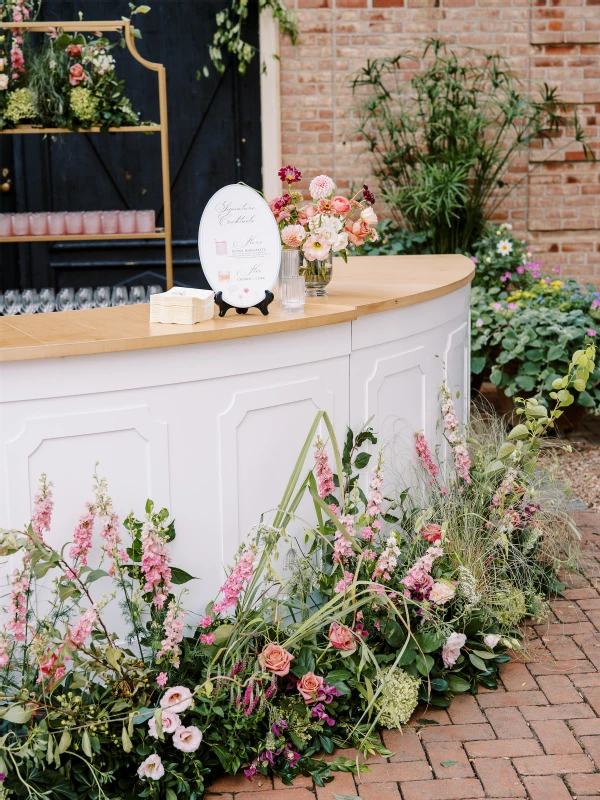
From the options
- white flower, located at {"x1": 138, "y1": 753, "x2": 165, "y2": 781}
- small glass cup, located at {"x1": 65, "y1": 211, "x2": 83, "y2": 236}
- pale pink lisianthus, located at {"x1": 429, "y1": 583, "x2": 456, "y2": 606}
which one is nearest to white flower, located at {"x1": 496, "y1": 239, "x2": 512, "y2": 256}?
small glass cup, located at {"x1": 65, "y1": 211, "x2": 83, "y2": 236}

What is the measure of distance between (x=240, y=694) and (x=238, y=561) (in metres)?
0.35

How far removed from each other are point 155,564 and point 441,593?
900mm

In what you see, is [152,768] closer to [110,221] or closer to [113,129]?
[110,221]

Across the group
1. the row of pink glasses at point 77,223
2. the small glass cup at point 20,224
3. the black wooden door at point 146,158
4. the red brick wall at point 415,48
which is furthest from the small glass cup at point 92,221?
the red brick wall at point 415,48

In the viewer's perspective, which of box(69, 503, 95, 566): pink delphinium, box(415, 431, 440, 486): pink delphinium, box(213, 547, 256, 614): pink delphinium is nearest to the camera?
box(69, 503, 95, 566): pink delphinium

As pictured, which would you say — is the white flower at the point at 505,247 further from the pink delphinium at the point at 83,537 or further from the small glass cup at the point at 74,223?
the pink delphinium at the point at 83,537

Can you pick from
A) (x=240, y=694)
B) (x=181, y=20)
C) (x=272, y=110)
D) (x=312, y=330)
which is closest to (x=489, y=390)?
(x=272, y=110)

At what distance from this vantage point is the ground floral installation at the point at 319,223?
3230mm

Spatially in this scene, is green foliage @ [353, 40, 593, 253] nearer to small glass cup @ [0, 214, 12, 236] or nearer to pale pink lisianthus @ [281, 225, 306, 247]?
small glass cup @ [0, 214, 12, 236]

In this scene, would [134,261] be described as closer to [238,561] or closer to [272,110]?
[272,110]

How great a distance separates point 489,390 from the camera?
6.58m

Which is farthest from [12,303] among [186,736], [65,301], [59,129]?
[186,736]

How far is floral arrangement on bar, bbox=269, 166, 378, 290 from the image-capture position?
323cm

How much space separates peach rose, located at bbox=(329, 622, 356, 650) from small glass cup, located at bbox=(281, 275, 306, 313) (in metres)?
0.97
